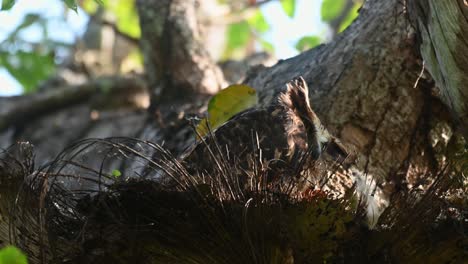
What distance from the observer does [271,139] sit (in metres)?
2.17

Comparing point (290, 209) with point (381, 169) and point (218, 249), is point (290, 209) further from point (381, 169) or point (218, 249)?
point (381, 169)

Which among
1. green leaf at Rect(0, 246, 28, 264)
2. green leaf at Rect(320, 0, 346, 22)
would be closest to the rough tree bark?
green leaf at Rect(0, 246, 28, 264)

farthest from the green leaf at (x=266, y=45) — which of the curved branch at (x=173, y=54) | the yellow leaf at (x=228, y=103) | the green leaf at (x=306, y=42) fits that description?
the yellow leaf at (x=228, y=103)

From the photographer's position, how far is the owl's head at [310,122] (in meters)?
2.16

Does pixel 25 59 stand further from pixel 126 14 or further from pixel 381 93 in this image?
pixel 381 93

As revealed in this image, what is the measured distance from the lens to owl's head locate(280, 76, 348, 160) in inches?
84.9

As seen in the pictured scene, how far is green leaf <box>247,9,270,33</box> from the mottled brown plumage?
4.41m

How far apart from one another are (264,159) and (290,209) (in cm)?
16

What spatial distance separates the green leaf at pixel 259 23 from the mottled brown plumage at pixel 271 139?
4414mm

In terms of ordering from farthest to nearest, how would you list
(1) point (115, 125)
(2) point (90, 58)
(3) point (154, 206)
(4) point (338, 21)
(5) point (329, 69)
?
1. (4) point (338, 21)
2. (2) point (90, 58)
3. (1) point (115, 125)
4. (5) point (329, 69)
5. (3) point (154, 206)

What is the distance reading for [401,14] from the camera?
2.46 meters

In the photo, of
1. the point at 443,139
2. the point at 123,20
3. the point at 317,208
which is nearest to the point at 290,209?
the point at 317,208

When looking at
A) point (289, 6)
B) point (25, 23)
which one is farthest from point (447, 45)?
point (289, 6)

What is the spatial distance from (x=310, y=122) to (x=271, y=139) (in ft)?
0.47
